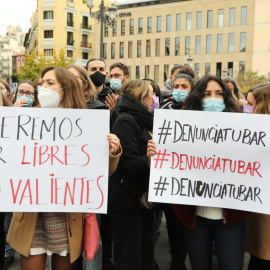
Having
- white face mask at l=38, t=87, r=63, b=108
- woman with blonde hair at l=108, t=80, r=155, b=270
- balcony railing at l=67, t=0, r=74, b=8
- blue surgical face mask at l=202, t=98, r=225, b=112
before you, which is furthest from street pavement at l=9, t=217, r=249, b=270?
balcony railing at l=67, t=0, r=74, b=8

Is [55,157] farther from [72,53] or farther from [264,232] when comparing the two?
[72,53]

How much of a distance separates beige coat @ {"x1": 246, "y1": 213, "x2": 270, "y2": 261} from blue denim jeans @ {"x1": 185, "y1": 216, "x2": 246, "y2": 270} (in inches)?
7.6

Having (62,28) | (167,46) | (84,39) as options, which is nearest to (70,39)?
(62,28)

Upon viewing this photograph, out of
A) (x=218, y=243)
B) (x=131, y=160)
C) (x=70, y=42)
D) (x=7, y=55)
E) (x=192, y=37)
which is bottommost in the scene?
(x=218, y=243)

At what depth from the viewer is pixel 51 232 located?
7.70 feet

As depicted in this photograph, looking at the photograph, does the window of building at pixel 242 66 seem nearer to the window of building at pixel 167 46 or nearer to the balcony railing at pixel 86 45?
the window of building at pixel 167 46

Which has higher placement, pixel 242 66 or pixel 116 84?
pixel 242 66

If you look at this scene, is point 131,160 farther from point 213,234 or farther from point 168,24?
point 168,24

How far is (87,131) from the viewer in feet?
7.85

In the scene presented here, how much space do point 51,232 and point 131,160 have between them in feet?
2.65

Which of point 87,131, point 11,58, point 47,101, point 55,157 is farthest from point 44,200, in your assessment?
point 11,58

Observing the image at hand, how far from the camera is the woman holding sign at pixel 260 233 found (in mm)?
2617

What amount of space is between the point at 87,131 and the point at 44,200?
0.52 m

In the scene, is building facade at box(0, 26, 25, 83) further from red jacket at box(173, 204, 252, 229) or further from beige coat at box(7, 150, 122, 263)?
red jacket at box(173, 204, 252, 229)
